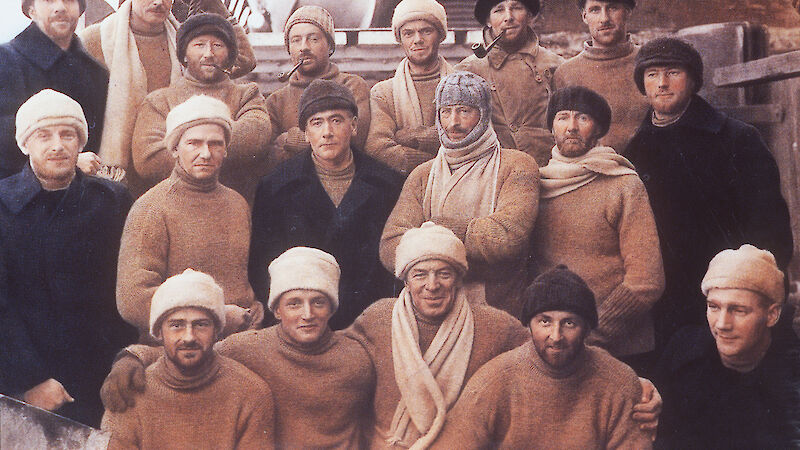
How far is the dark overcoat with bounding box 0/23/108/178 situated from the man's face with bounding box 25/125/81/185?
18 cm

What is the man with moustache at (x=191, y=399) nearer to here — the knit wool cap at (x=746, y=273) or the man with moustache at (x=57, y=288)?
the man with moustache at (x=57, y=288)

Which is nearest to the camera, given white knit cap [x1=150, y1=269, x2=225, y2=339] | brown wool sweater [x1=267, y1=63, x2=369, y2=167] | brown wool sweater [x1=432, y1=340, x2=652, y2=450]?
brown wool sweater [x1=432, y1=340, x2=652, y2=450]

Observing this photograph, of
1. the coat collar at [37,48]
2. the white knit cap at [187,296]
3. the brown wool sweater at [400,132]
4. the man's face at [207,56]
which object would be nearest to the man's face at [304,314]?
the white knit cap at [187,296]

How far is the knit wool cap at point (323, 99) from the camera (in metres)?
8.39

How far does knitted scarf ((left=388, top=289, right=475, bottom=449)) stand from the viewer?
26.6 feet

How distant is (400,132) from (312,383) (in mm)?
1247

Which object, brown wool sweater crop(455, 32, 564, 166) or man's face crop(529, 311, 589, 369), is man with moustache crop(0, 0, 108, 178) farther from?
man's face crop(529, 311, 589, 369)

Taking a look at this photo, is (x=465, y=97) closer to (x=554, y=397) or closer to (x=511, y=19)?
(x=511, y=19)

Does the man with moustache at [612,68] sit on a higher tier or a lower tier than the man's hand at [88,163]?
higher

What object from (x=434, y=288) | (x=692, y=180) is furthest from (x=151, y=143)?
(x=692, y=180)

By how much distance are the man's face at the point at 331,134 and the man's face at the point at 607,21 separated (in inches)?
47.6

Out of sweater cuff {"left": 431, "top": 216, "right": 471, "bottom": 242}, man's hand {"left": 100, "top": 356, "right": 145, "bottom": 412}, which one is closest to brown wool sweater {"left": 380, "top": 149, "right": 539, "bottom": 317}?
sweater cuff {"left": 431, "top": 216, "right": 471, "bottom": 242}

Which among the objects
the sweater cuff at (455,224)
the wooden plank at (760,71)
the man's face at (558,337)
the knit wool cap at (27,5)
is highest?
the knit wool cap at (27,5)

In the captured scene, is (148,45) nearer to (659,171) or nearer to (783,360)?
(659,171)
